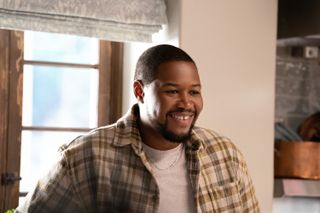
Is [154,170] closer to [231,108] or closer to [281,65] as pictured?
[231,108]

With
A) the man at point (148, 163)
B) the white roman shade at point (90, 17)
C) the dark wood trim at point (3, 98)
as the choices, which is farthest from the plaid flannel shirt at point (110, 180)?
the dark wood trim at point (3, 98)

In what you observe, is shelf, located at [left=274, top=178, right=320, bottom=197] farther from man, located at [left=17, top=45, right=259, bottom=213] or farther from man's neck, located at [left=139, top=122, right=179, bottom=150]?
man's neck, located at [left=139, top=122, right=179, bottom=150]

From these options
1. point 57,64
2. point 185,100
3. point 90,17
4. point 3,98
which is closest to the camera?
point 185,100

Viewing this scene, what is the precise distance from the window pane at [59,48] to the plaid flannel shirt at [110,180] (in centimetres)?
79

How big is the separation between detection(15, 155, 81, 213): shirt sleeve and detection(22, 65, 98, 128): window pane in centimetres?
78

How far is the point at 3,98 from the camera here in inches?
86.7

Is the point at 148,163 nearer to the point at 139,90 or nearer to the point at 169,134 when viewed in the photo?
the point at 169,134

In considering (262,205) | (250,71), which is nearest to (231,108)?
(250,71)

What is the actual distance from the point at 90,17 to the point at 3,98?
0.44 metres

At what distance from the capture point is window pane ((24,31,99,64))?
2.28 meters

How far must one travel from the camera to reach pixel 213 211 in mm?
1560

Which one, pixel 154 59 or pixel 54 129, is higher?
pixel 154 59

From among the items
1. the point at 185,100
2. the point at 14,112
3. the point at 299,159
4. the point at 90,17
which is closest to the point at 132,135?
the point at 185,100

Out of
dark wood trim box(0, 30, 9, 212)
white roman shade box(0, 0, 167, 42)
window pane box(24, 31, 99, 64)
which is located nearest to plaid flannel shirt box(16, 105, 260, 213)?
white roman shade box(0, 0, 167, 42)
